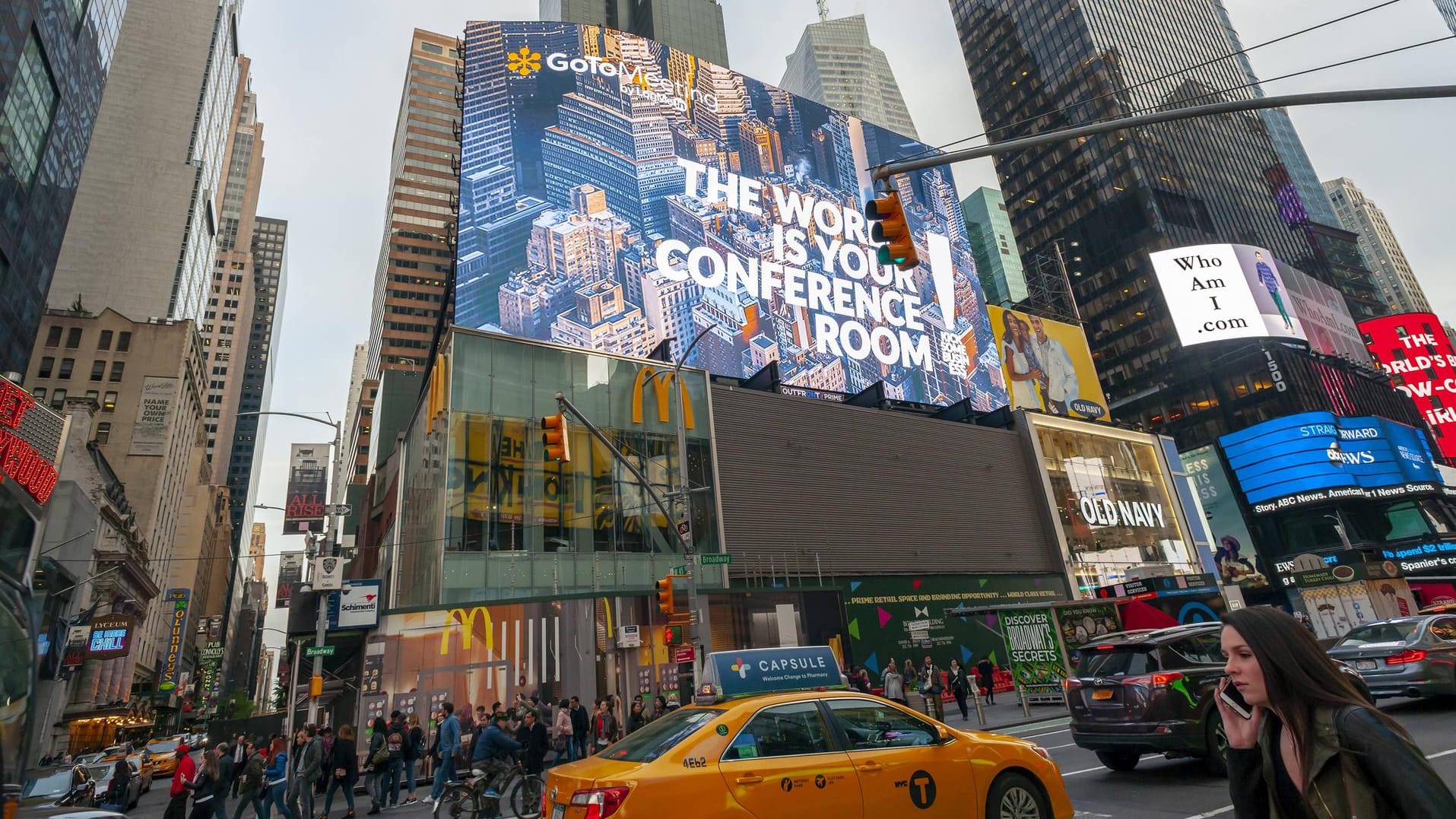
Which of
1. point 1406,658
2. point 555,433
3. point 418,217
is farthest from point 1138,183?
point 555,433

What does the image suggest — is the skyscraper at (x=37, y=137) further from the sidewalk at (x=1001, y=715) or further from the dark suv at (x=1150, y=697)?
the dark suv at (x=1150, y=697)

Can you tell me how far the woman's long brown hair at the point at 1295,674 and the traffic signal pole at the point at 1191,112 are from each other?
19.4 feet

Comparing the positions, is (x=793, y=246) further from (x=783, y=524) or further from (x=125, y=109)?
(x=125, y=109)

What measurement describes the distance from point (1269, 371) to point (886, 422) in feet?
181

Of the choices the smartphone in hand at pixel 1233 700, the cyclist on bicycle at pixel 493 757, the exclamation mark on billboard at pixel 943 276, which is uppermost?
the exclamation mark on billboard at pixel 943 276

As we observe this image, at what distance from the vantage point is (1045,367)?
183 ft

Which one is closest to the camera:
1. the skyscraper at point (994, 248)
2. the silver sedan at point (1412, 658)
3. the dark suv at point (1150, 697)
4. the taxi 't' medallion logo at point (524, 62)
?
the dark suv at point (1150, 697)

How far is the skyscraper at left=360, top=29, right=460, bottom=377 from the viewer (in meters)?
101

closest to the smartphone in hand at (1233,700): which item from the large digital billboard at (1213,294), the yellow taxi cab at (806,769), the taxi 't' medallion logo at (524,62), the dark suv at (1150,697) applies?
the yellow taxi cab at (806,769)

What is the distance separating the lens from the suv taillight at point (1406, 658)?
12234 millimetres

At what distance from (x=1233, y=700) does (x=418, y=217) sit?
118 metres

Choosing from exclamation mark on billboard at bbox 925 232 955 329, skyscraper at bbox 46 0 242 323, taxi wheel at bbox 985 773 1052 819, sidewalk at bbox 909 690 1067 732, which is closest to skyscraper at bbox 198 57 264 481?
skyscraper at bbox 46 0 242 323

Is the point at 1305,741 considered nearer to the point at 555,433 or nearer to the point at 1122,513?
the point at 555,433

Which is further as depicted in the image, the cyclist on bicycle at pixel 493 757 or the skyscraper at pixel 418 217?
the skyscraper at pixel 418 217
